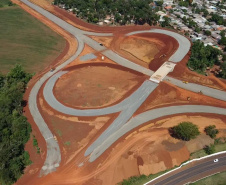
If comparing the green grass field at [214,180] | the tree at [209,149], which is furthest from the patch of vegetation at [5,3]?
the green grass field at [214,180]

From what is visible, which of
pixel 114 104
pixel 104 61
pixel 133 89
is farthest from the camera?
pixel 104 61

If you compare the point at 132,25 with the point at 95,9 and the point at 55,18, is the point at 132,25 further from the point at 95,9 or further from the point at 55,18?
the point at 55,18

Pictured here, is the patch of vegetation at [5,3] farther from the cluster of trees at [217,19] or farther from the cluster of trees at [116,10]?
the cluster of trees at [217,19]

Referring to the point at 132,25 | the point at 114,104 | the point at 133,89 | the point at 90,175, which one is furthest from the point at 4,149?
the point at 132,25

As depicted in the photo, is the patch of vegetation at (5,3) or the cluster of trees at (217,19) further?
the patch of vegetation at (5,3)

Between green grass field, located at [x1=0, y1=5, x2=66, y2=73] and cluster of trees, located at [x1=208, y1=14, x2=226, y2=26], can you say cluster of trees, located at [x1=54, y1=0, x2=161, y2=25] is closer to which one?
green grass field, located at [x1=0, y1=5, x2=66, y2=73]

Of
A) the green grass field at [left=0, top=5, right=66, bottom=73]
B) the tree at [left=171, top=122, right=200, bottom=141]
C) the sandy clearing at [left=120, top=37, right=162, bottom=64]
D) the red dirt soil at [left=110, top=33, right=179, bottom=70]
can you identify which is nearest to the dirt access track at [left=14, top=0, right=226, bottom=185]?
the red dirt soil at [left=110, top=33, right=179, bottom=70]
